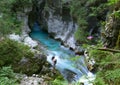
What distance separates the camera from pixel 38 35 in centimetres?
2250

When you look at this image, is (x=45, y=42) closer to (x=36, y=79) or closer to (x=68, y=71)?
(x=68, y=71)

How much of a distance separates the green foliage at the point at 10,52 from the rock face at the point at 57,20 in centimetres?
725

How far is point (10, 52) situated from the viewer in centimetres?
1219

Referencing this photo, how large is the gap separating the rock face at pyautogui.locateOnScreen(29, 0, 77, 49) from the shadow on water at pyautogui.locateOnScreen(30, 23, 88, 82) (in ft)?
2.20

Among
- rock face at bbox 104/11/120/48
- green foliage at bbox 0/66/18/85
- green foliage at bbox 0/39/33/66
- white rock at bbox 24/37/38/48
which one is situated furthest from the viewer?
white rock at bbox 24/37/38/48

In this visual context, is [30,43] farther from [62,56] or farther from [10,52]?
[10,52]

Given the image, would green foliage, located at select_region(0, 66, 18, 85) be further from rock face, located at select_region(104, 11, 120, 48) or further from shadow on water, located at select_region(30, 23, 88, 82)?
rock face, located at select_region(104, 11, 120, 48)

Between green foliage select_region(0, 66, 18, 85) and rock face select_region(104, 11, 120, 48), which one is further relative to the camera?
green foliage select_region(0, 66, 18, 85)

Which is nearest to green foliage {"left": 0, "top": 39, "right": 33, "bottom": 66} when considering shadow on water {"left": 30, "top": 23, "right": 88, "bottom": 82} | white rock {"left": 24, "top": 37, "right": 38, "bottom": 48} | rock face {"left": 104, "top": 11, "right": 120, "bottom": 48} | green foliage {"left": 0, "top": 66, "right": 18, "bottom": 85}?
green foliage {"left": 0, "top": 66, "right": 18, "bottom": 85}

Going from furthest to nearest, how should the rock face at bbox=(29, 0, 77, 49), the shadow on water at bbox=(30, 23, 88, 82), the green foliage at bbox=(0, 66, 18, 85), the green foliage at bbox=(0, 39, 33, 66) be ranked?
the rock face at bbox=(29, 0, 77, 49) < the shadow on water at bbox=(30, 23, 88, 82) < the green foliage at bbox=(0, 39, 33, 66) < the green foliage at bbox=(0, 66, 18, 85)

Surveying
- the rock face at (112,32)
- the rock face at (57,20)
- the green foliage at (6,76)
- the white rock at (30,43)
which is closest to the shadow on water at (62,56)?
the rock face at (57,20)

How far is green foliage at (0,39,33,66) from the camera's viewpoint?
1179cm

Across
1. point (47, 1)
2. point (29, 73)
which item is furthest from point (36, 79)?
point (47, 1)

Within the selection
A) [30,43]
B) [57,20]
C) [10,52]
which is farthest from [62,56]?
[57,20]
